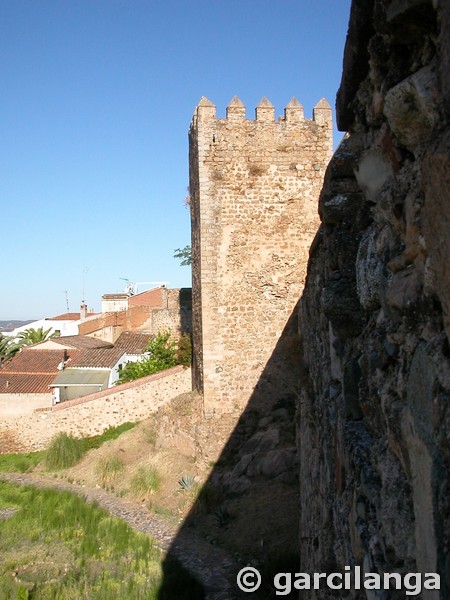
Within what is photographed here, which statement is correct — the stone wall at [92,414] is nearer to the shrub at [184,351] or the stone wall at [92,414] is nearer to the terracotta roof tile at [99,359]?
the shrub at [184,351]

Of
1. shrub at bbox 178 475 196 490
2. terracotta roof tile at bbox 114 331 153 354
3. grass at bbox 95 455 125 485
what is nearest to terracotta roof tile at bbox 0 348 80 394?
terracotta roof tile at bbox 114 331 153 354

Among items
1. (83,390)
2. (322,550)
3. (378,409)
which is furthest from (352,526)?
(83,390)

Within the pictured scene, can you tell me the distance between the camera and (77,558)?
9117 mm

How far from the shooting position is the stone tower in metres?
12.5

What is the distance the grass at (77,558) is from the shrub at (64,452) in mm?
2376

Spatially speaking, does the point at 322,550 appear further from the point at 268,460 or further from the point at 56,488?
the point at 56,488

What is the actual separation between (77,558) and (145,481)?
3.41 metres

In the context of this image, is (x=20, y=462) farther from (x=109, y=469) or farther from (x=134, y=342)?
(x=134, y=342)

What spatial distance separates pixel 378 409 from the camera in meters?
2.04

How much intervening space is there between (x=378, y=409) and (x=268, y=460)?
366 inches

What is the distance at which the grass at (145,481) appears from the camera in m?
12.3

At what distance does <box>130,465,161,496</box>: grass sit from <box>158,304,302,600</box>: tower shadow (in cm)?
121

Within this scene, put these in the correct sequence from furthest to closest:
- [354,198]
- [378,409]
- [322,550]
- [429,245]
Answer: [322,550] < [354,198] < [378,409] < [429,245]

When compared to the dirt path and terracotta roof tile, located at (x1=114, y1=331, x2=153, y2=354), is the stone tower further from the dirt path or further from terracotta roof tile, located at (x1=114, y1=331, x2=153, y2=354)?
terracotta roof tile, located at (x1=114, y1=331, x2=153, y2=354)
